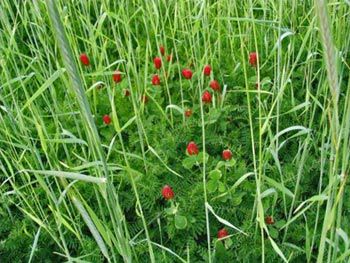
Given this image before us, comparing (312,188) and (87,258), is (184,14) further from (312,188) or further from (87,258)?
(87,258)

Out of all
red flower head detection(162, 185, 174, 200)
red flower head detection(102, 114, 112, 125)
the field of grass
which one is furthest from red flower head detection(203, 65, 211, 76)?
red flower head detection(162, 185, 174, 200)

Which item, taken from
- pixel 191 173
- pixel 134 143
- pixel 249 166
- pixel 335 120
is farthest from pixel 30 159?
pixel 335 120

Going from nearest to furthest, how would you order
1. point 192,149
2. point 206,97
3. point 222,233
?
point 222,233, point 192,149, point 206,97

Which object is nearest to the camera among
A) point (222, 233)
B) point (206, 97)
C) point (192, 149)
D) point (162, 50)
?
point (222, 233)

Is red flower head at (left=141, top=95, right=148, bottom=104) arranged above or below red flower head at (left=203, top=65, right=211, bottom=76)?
below

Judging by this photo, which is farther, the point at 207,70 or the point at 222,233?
the point at 207,70

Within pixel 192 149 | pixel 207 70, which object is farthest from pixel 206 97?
pixel 192 149

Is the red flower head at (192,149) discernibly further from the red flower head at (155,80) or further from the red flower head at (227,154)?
the red flower head at (155,80)

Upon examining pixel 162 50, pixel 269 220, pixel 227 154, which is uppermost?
pixel 162 50

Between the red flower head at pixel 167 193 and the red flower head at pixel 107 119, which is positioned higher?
the red flower head at pixel 107 119

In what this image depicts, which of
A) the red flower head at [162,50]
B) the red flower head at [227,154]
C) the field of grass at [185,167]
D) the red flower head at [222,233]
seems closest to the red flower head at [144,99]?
the field of grass at [185,167]

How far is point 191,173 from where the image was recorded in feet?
4.35

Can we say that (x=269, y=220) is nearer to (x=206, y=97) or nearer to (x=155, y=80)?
(x=206, y=97)

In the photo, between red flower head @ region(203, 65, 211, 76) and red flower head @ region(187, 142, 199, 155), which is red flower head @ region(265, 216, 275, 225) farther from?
red flower head @ region(203, 65, 211, 76)
